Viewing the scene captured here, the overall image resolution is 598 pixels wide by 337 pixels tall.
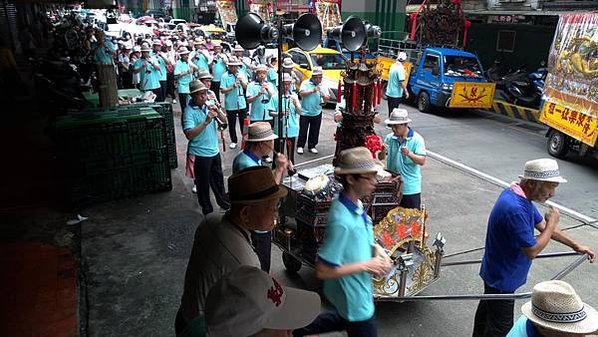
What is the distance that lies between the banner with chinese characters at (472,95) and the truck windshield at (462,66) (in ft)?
1.62

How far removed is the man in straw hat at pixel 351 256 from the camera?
2.94 meters

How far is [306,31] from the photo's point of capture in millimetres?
5672

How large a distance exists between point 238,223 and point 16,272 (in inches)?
151

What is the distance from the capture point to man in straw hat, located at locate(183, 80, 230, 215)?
5973 mm

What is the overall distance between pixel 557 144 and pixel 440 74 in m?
4.51

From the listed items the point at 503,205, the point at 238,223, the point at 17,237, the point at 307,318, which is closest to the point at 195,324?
the point at 307,318

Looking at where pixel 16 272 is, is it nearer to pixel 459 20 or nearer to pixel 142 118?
pixel 142 118

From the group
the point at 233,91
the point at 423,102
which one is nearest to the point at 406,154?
the point at 233,91

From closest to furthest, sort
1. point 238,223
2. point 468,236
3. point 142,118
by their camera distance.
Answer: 1. point 238,223
2. point 468,236
3. point 142,118

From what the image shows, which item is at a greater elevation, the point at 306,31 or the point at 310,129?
the point at 306,31

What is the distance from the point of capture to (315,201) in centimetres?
458

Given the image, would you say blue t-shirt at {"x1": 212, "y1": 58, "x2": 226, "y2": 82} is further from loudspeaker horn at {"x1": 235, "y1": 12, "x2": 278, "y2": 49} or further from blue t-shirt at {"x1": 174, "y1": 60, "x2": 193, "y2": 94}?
loudspeaker horn at {"x1": 235, "y1": 12, "x2": 278, "y2": 49}

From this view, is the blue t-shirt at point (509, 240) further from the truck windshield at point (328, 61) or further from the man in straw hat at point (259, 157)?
the truck windshield at point (328, 61)

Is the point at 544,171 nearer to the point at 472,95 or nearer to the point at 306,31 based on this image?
the point at 306,31
